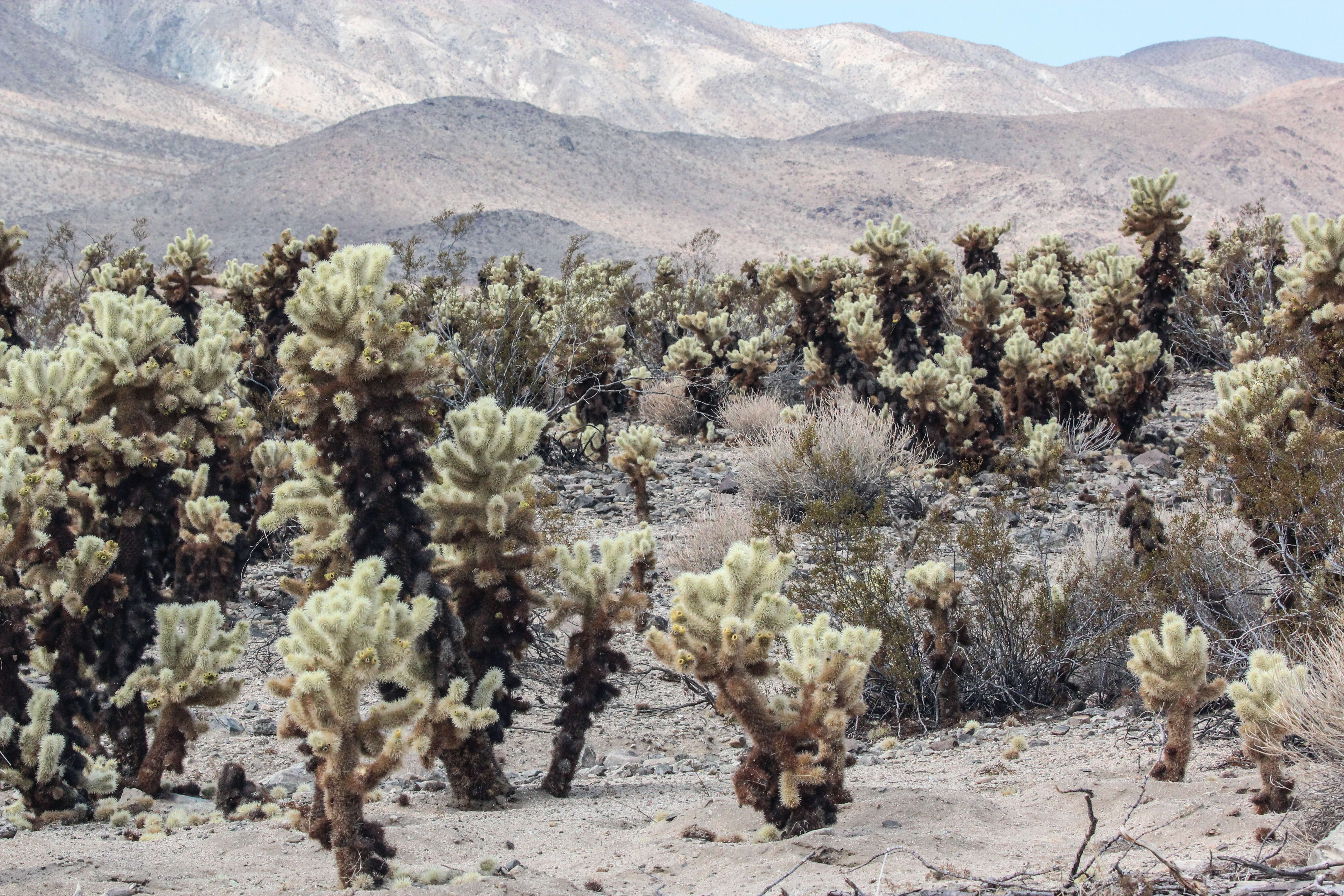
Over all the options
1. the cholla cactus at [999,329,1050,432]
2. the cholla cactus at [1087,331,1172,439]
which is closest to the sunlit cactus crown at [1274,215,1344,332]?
the cholla cactus at [1087,331,1172,439]

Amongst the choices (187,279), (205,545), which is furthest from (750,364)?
(205,545)

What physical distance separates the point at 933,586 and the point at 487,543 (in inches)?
106

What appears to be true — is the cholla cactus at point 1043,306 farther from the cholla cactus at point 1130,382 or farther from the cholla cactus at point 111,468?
the cholla cactus at point 111,468

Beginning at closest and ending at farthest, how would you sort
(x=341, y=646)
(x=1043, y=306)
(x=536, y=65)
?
(x=341, y=646) < (x=1043, y=306) < (x=536, y=65)

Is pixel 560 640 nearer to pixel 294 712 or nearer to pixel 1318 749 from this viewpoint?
pixel 294 712

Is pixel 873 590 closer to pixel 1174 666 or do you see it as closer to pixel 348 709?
pixel 1174 666

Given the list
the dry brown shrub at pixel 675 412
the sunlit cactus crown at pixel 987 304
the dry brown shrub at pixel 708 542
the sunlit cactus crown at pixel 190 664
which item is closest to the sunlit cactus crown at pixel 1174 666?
the sunlit cactus crown at pixel 190 664

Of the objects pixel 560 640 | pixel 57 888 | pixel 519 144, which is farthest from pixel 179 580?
pixel 519 144

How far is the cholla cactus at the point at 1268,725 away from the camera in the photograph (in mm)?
4211

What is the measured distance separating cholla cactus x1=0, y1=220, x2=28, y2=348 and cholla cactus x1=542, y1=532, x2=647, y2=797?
617 centimetres

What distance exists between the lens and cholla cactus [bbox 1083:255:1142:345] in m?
14.1

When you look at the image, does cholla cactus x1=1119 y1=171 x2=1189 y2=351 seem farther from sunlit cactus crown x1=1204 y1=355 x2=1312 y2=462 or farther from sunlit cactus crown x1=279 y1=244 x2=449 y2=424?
sunlit cactus crown x1=279 y1=244 x2=449 y2=424

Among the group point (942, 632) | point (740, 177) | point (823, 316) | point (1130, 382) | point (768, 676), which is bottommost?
point (942, 632)

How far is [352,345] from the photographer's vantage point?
4867 mm
